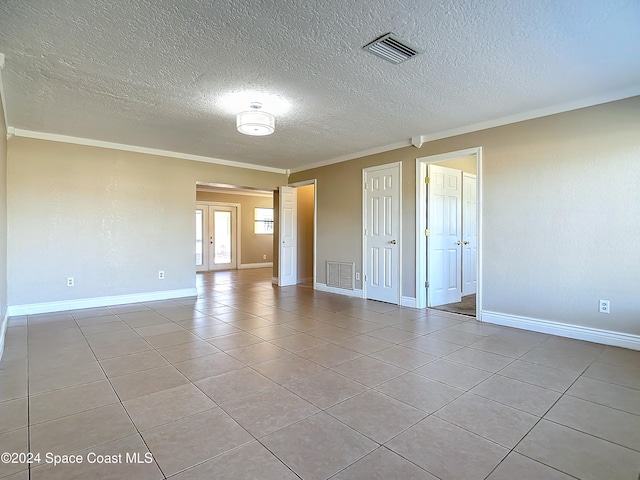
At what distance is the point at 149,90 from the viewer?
10.7 feet

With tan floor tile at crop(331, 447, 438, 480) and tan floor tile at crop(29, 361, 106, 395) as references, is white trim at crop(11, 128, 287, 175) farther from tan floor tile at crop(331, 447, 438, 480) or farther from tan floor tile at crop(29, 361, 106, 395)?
tan floor tile at crop(331, 447, 438, 480)

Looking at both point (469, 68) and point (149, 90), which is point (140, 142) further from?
point (469, 68)

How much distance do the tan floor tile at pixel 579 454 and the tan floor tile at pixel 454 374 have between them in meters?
0.61

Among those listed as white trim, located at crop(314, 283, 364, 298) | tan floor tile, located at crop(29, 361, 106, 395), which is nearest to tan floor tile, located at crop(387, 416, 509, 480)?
tan floor tile, located at crop(29, 361, 106, 395)

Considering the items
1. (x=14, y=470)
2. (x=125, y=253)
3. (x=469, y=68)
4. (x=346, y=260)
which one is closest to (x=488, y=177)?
(x=469, y=68)

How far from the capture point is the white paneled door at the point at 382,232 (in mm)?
5320

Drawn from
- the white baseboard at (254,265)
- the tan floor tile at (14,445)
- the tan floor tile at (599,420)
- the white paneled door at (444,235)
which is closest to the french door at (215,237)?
the white baseboard at (254,265)

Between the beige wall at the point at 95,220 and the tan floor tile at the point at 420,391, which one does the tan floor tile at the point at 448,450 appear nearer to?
the tan floor tile at the point at 420,391

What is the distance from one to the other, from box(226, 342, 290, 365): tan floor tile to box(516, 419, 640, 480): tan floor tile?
6.46 ft

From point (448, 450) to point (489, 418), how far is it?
1.55 feet

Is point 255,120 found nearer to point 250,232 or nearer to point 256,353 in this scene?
point 256,353

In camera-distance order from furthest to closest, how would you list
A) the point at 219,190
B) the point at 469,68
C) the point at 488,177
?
the point at 219,190 < the point at 488,177 < the point at 469,68

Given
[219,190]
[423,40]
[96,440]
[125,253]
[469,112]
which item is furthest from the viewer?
[219,190]

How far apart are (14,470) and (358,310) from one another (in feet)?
12.9
